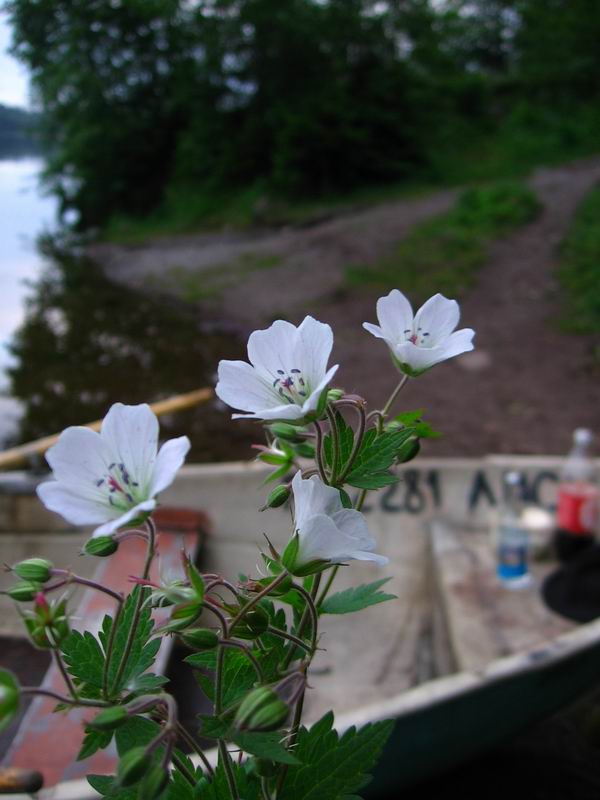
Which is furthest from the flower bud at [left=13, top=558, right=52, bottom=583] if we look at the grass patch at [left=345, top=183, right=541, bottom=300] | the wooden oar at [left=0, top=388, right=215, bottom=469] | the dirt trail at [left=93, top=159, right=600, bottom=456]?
the grass patch at [left=345, top=183, right=541, bottom=300]

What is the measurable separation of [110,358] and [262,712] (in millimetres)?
6769

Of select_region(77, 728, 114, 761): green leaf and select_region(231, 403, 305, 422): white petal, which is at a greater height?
select_region(231, 403, 305, 422): white petal

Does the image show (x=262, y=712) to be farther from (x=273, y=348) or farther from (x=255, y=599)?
(x=273, y=348)

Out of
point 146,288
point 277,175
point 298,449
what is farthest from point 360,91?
point 298,449

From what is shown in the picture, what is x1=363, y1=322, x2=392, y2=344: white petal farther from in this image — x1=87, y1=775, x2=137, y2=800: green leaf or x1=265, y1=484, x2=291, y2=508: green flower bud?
x1=87, y1=775, x2=137, y2=800: green leaf

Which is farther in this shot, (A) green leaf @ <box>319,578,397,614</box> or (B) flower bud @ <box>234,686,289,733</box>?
(A) green leaf @ <box>319,578,397,614</box>

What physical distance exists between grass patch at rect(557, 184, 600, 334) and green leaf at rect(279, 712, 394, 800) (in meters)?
7.64

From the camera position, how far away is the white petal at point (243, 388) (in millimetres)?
615

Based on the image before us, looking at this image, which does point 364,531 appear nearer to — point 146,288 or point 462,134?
point 146,288

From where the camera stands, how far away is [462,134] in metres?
16.4

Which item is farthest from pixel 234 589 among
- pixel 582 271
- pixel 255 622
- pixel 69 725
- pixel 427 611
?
pixel 582 271

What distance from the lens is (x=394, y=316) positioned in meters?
0.68

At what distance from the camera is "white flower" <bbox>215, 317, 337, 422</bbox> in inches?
24.1

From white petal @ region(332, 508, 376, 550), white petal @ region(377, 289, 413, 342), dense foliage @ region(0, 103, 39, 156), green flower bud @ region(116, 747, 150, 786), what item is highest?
dense foliage @ region(0, 103, 39, 156)
